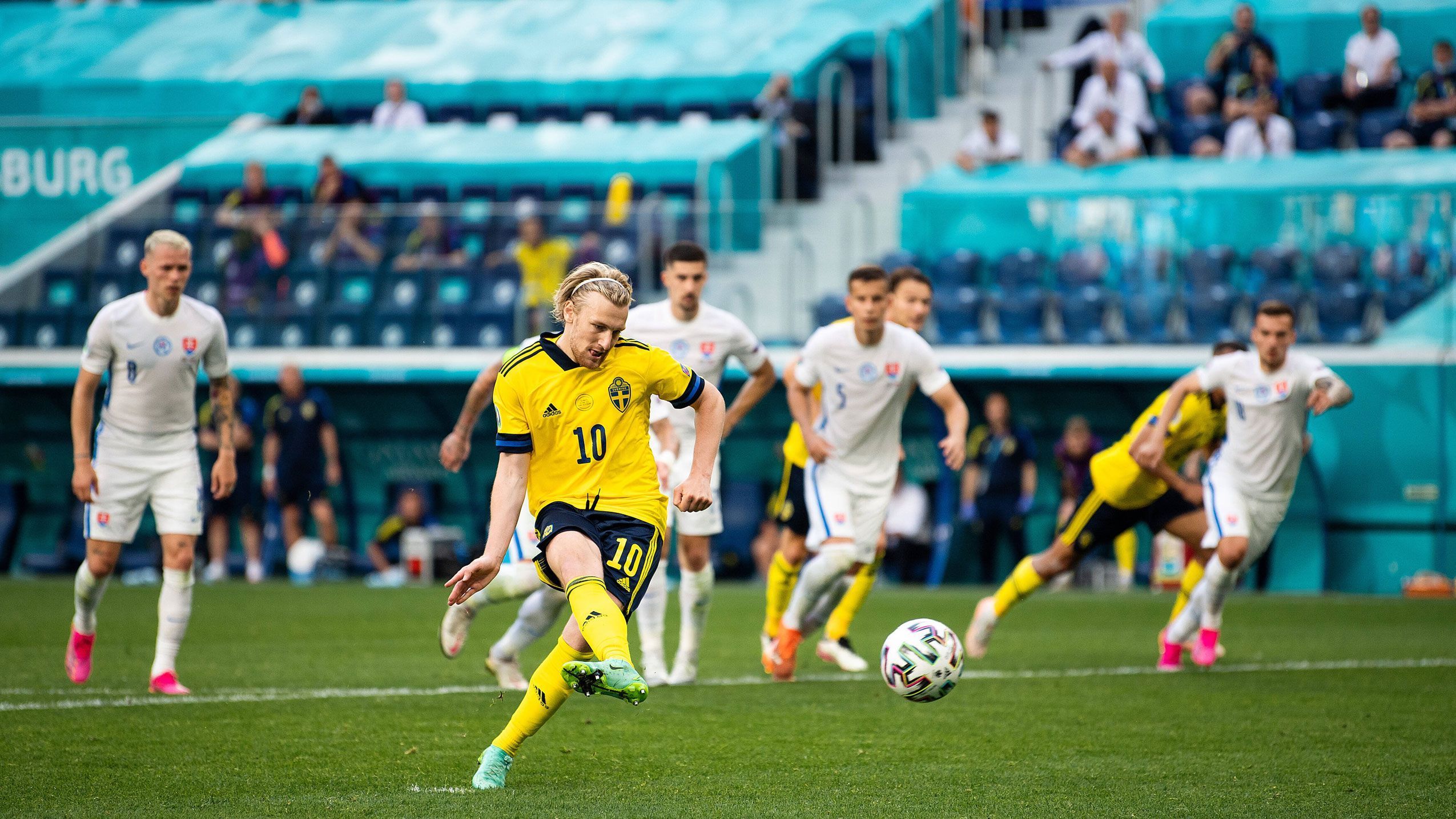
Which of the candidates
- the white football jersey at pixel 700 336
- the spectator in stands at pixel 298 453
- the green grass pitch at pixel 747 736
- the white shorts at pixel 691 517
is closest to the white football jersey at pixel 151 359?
the green grass pitch at pixel 747 736

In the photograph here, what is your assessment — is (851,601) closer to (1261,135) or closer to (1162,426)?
(1162,426)

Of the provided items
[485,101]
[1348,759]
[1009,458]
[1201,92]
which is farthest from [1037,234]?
[1348,759]

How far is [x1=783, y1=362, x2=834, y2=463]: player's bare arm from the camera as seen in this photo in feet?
30.9

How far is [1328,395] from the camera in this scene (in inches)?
374

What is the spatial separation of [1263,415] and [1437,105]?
994 centimetres

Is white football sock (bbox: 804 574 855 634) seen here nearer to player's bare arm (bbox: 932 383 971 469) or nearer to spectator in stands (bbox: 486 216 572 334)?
player's bare arm (bbox: 932 383 971 469)

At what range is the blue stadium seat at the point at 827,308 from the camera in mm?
17578

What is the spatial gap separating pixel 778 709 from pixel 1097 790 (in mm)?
2317

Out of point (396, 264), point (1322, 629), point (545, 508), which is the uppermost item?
point (396, 264)

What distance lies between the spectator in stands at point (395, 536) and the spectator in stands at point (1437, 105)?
11.0 metres

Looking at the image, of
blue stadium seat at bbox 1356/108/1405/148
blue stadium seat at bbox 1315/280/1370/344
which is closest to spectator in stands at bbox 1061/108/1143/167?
blue stadium seat at bbox 1356/108/1405/148

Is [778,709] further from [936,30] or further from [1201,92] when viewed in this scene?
[936,30]

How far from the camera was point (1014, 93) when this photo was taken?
23.3 metres

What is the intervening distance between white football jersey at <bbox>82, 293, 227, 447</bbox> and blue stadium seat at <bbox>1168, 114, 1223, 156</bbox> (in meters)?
13.2
